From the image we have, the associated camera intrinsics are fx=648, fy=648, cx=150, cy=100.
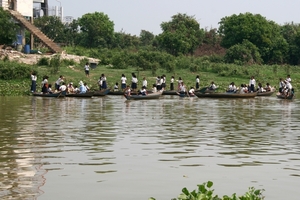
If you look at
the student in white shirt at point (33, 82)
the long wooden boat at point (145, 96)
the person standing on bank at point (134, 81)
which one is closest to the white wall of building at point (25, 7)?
the student in white shirt at point (33, 82)

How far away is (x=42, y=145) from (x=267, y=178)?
5733mm

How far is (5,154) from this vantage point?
1305cm

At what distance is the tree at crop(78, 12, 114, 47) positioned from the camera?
2650 inches

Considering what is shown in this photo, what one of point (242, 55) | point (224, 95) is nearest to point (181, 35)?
point (242, 55)

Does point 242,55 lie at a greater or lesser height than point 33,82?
greater

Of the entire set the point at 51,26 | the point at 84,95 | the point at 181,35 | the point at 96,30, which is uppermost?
the point at 51,26

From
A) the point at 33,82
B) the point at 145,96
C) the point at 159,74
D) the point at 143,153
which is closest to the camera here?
the point at 143,153

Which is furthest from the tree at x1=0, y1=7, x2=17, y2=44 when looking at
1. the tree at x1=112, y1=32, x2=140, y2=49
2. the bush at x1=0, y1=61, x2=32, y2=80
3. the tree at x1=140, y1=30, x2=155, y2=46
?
the tree at x1=140, y1=30, x2=155, y2=46

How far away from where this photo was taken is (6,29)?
1767 inches

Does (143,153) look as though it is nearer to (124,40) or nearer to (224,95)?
(224,95)

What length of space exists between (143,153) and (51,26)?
52.9 metres

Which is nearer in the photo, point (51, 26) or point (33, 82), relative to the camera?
point (33, 82)

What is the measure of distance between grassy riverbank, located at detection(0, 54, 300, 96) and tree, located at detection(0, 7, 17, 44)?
4458 millimetres

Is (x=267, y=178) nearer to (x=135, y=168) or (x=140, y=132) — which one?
(x=135, y=168)
